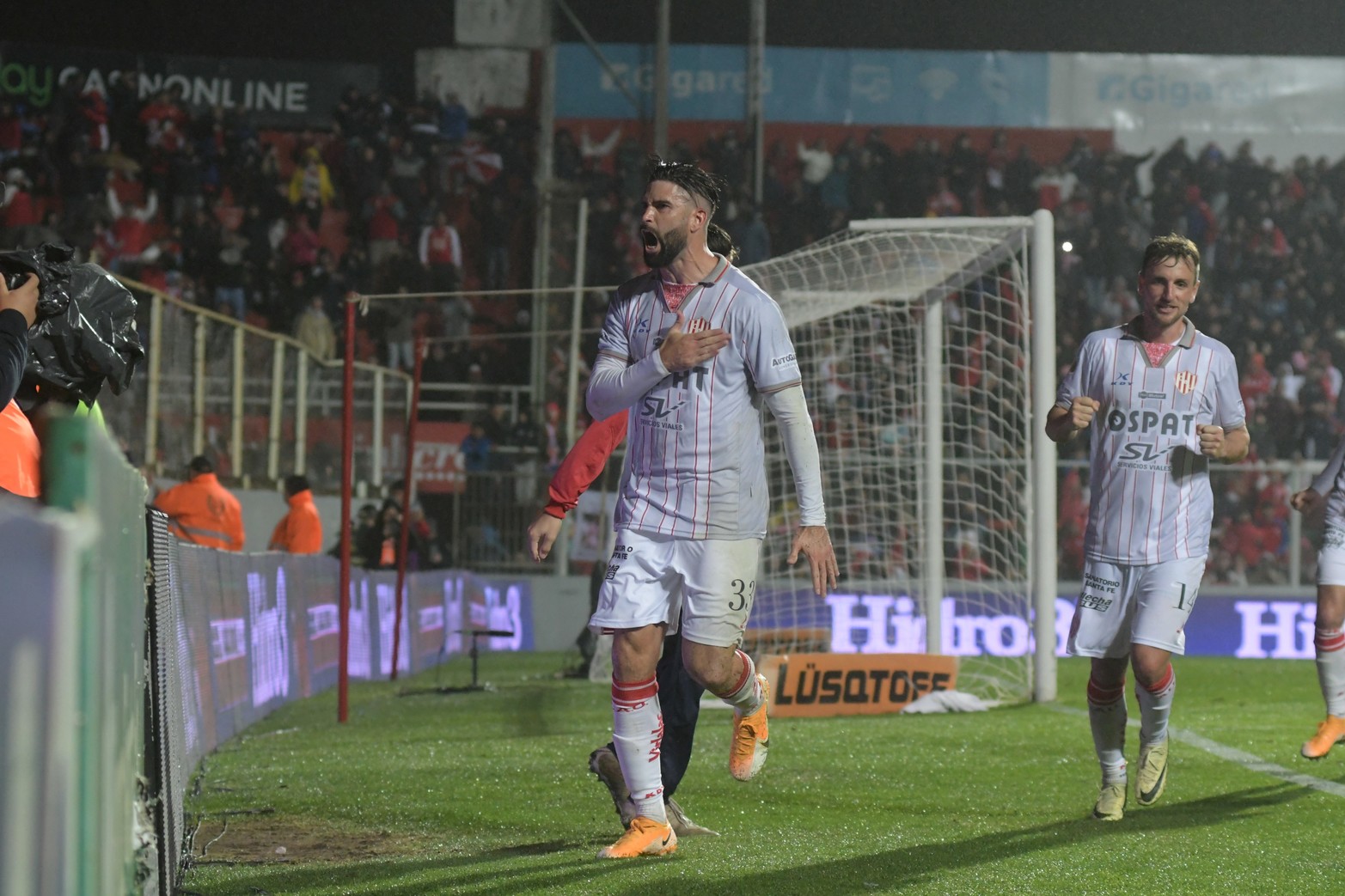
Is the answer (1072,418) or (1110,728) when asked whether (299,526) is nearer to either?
(1110,728)

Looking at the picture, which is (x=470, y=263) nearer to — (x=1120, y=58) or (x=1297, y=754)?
(x=1120, y=58)

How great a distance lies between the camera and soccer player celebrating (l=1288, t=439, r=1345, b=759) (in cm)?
692

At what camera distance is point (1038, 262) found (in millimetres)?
10867

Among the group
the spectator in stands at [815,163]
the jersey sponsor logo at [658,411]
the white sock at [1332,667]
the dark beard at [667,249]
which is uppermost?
the spectator in stands at [815,163]

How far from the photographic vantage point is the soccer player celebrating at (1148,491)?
18.7 feet

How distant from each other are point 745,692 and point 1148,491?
1.68 metres

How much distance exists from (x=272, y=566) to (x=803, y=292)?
4.01 m

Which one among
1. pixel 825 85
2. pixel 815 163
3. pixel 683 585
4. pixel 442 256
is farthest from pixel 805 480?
pixel 825 85

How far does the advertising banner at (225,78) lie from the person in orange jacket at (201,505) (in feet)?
40.7

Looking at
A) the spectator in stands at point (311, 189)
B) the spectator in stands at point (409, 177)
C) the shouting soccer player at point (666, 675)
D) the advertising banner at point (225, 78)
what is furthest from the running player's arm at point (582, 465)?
the advertising banner at point (225, 78)

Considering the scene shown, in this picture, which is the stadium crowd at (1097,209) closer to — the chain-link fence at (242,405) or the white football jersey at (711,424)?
the chain-link fence at (242,405)

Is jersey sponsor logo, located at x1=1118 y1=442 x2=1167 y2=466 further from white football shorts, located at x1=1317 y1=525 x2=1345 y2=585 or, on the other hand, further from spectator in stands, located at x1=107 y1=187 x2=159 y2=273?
spectator in stands, located at x1=107 y1=187 x2=159 y2=273

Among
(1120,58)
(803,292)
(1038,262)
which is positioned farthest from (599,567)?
(1120,58)

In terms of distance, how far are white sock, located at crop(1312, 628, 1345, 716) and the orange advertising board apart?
12.2 feet
